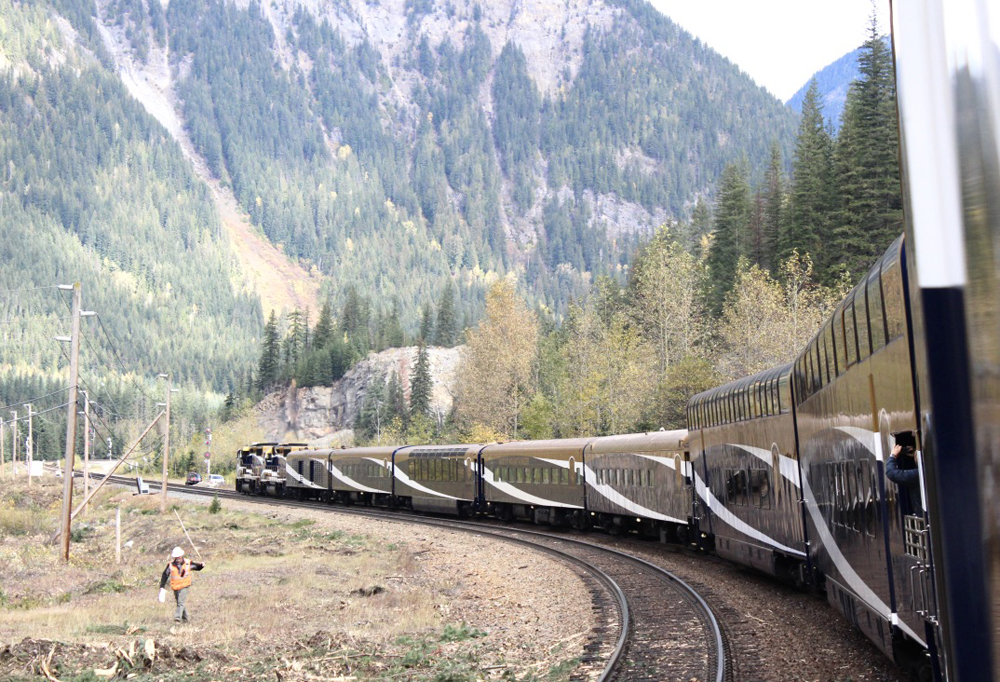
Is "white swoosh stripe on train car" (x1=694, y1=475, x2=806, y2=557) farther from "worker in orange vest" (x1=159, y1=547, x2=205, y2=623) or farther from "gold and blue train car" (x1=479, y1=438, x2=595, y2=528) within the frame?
"gold and blue train car" (x1=479, y1=438, x2=595, y2=528)

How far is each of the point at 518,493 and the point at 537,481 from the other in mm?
2186

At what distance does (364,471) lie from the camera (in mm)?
57781

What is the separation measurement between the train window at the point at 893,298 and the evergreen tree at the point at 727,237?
77208 millimetres

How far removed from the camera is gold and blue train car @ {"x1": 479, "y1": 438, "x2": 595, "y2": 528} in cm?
3609

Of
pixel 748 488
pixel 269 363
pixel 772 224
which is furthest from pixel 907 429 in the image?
pixel 269 363

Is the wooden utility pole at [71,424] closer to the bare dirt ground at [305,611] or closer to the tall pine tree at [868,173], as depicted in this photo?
the bare dirt ground at [305,611]

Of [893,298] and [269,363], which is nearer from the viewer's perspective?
[893,298]

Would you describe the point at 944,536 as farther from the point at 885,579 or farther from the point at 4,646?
the point at 4,646

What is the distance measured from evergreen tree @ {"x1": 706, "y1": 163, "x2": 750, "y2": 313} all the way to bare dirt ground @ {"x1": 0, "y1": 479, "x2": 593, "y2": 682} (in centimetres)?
4845

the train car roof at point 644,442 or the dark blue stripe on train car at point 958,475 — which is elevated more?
the train car roof at point 644,442

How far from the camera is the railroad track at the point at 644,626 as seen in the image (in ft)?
44.5

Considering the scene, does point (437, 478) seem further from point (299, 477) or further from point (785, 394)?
point (785, 394)

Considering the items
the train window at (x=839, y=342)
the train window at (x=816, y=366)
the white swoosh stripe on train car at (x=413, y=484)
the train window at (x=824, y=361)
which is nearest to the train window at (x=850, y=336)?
the train window at (x=839, y=342)

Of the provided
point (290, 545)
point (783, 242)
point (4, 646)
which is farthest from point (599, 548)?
point (783, 242)
